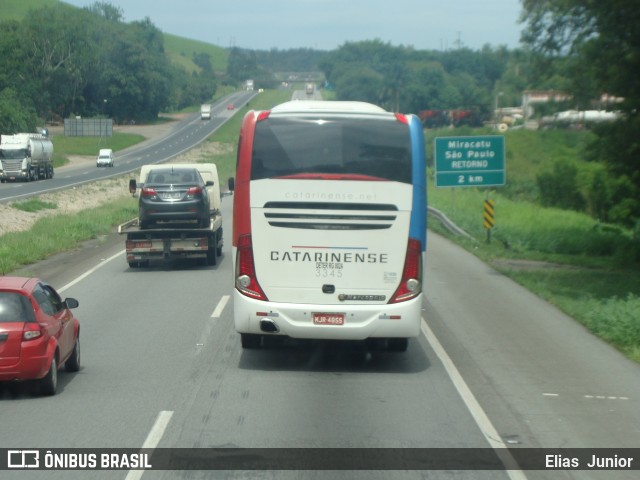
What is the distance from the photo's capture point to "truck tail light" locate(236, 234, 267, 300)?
13.0 metres

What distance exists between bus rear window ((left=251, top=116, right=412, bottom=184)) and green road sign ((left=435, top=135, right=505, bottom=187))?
21.5 metres

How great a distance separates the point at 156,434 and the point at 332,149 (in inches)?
190

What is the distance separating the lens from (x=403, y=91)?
138750mm

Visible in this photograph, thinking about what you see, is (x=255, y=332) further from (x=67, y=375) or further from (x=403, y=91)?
(x=403, y=91)

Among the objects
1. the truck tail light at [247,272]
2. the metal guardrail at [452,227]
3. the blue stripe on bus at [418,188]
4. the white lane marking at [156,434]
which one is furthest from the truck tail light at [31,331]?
the metal guardrail at [452,227]

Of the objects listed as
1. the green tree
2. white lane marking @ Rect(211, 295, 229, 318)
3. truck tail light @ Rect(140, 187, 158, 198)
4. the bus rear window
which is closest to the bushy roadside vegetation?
the bus rear window

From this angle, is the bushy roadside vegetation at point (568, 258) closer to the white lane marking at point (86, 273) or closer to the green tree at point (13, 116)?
the white lane marking at point (86, 273)

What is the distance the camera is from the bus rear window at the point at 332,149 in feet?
42.8

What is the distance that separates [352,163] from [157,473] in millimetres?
5738

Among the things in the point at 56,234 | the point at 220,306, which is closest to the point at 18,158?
the point at 56,234

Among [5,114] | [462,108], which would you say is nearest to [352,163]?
[5,114]

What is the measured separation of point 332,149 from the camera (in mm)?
13109

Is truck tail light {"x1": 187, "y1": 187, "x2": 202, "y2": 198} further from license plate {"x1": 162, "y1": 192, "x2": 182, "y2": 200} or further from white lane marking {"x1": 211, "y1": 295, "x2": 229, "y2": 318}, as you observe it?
white lane marking {"x1": 211, "y1": 295, "x2": 229, "y2": 318}

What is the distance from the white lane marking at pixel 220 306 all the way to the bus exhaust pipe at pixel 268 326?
16.0 feet
